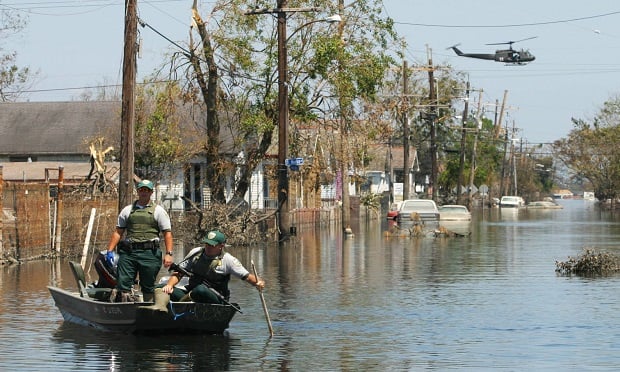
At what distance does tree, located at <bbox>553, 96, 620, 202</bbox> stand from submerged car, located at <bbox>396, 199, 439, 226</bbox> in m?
69.7

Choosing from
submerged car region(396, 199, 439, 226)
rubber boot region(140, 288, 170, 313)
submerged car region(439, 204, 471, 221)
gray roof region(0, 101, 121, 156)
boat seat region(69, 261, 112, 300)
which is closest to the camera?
rubber boot region(140, 288, 170, 313)

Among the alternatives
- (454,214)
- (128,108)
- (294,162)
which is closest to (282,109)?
(294,162)

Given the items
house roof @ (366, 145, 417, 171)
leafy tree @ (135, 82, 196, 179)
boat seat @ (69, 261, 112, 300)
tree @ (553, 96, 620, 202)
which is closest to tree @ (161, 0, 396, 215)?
leafy tree @ (135, 82, 196, 179)

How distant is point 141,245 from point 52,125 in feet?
142

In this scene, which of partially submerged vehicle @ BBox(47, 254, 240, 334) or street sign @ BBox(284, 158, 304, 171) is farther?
street sign @ BBox(284, 158, 304, 171)

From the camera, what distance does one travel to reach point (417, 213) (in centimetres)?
5444

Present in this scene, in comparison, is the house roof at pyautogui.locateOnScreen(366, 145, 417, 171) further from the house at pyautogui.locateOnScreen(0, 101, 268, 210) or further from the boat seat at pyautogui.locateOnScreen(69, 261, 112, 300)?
the boat seat at pyautogui.locateOnScreen(69, 261, 112, 300)

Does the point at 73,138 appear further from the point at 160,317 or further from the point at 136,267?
the point at 160,317

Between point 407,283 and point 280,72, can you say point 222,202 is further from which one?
point 407,283

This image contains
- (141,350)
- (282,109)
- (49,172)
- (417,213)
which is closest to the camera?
(141,350)

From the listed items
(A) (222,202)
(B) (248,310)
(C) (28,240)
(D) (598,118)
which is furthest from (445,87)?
(B) (248,310)

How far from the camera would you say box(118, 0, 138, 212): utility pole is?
27.4 metres

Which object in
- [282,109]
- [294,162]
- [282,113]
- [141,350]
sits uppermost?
[282,109]

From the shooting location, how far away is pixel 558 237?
50.7m
